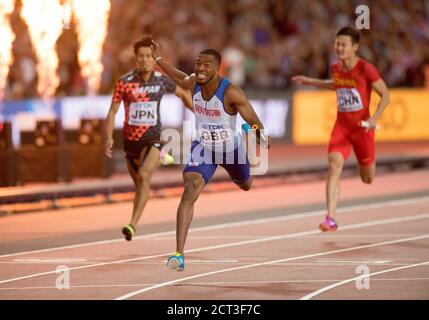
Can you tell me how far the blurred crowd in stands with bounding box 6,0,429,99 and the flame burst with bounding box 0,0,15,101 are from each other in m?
1.33

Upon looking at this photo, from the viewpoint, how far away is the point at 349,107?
1642 centimetres

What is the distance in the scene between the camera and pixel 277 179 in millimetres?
26328

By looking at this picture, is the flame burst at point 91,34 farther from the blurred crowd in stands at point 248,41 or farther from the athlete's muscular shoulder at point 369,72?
the athlete's muscular shoulder at point 369,72

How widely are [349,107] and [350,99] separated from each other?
105mm

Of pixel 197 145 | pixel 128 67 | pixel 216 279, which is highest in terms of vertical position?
pixel 128 67

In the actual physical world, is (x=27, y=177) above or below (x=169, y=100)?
below

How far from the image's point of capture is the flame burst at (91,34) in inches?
1254

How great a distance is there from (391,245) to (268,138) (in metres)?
3.13

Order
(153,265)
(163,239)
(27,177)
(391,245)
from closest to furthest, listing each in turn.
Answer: (153,265) < (391,245) < (163,239) < (27,177)

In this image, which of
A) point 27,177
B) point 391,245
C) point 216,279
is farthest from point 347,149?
point 27,177

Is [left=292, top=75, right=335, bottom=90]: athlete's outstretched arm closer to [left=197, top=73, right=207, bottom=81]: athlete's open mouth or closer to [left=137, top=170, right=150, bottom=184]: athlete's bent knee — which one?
[left=137, top=170, right=150, bottom=184]: athlete's bent knee

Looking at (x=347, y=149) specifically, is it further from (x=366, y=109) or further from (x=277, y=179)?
(x=277, y=179)

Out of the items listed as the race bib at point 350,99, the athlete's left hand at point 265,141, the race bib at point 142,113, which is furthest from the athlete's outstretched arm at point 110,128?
the athlete's left hand at point 265,141

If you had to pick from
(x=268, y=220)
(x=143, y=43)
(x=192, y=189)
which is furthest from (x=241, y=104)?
(x=268, y=220)
